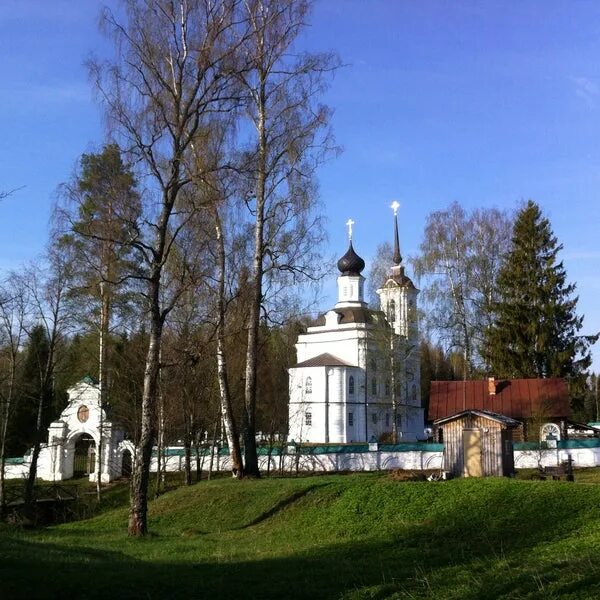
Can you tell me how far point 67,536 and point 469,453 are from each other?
37.5 ft

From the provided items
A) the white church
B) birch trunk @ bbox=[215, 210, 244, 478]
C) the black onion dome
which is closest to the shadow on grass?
birch trunk @ bbox=[215, 210, 244, 478]

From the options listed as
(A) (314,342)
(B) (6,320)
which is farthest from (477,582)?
(A) (314,342)

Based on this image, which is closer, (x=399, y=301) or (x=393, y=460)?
(x=393, y=460)

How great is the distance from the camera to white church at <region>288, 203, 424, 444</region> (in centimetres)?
5016

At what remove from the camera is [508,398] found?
34.0m

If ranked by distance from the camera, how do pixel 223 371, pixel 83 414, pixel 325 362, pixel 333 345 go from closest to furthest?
1. pixel 223 371
2. pixel 83 414
3. pixel 325 362
4. pixel 333 345

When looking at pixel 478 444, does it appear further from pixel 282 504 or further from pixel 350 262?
pixel 350 262

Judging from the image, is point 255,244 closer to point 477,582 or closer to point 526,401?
point 477,582

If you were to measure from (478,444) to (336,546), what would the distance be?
10.5 metres

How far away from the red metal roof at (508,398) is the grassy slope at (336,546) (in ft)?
55.7

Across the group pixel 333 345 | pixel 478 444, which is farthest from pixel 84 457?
pixel 333 345

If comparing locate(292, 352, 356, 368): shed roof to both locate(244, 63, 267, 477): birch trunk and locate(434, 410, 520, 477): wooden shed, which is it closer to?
locate(434, 410, 520, 477): wooden shed

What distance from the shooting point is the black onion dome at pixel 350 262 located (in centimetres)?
5931

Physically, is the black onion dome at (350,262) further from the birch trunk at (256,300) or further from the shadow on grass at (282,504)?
the shadow on grass at (282,504)
